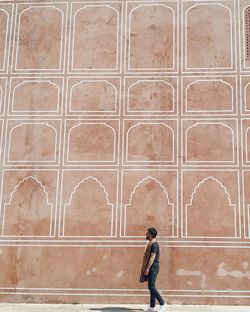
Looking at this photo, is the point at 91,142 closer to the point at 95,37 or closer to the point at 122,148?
the point at 122,148

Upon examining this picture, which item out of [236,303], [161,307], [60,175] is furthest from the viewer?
[60,175]

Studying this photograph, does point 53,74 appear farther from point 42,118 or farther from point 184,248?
point 184,248

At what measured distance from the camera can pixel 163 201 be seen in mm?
7480

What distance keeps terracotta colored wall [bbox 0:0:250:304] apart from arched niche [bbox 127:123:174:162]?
1cm

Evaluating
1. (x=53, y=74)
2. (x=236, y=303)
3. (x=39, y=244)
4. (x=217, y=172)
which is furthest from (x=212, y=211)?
(x=53, y=74)

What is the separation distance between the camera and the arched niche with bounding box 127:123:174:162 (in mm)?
7633

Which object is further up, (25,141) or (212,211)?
(25,141)

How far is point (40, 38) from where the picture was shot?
8.21 m

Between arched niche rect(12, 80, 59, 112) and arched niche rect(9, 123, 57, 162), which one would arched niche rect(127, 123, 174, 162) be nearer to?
arched niche rect(9, 123, 57, 162)

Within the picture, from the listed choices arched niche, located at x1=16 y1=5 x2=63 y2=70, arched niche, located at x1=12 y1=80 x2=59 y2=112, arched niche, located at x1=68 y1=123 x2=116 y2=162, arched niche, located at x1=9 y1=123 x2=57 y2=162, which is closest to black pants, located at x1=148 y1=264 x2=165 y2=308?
arched niche, located at x1=68 y1=123 x2=116 y2=162

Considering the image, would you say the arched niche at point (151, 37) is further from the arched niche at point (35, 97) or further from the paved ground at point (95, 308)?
the paved ground at point (95, 308)

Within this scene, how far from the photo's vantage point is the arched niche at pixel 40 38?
319 inches

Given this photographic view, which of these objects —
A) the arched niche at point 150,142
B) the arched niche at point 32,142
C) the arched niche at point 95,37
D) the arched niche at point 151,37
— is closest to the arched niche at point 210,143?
the arched niche at point 150,142

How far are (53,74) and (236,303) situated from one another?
4.12 metres
